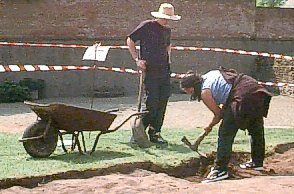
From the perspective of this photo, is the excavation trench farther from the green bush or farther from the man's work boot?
the green bush

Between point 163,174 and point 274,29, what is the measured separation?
59.4 ft

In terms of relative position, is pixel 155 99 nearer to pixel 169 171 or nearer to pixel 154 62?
pixel 154 62

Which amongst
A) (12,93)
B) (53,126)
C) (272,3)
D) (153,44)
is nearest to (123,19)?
(12,93)

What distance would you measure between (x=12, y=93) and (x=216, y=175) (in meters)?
11.8

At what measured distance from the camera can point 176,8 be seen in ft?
76.4

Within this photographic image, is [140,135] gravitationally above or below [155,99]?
below

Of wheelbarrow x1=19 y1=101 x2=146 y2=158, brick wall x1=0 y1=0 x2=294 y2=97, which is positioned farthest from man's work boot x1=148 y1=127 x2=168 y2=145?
brick wall x1=0 y1=0 x2=294 y2=97

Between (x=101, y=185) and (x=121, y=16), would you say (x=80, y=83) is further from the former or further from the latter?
(x=101, y=185)

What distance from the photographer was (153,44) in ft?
33.2

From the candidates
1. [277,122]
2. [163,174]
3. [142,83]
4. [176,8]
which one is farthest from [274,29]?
[163,174]

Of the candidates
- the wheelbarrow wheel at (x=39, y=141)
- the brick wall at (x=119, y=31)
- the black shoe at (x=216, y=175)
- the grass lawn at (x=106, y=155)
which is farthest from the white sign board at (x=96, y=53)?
the brick wall at (x=119, y=31)

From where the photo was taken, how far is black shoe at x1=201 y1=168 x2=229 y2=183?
8.23 meters

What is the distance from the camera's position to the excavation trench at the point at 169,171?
7719 millimetres

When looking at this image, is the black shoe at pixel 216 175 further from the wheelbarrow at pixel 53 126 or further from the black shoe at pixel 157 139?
the black shoe at pixel 157 139
